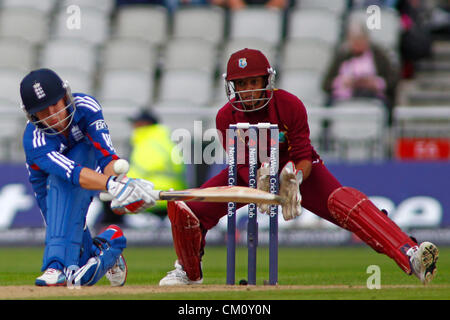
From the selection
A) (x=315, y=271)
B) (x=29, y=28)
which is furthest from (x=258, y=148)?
(x=29, y=28)

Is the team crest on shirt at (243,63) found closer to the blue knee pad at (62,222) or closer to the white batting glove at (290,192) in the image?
the white batting glove at (290,192)

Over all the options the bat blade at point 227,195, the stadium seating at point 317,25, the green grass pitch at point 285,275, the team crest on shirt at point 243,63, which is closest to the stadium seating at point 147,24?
the stadium seating at point 317,25

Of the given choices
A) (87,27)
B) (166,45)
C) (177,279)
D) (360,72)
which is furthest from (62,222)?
(87,27)

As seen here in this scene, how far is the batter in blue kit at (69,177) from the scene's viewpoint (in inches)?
304

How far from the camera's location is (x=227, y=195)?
734 centimetres

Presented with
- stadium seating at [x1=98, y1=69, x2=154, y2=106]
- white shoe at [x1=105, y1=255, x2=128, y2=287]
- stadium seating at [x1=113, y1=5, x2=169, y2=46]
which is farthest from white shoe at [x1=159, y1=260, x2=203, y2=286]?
stadium seating at [x1=113, y1=5, x2=169, y2=46]

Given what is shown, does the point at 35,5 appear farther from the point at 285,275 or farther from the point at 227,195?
the point at 227,195

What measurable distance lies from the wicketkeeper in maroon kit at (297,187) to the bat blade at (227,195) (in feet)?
1.22

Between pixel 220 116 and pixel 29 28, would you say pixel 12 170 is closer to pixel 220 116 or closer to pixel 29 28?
pixel 29 28

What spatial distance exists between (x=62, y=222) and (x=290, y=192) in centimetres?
179

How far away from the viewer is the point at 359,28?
49.8 feet

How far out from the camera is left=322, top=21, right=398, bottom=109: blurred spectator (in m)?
15.1
